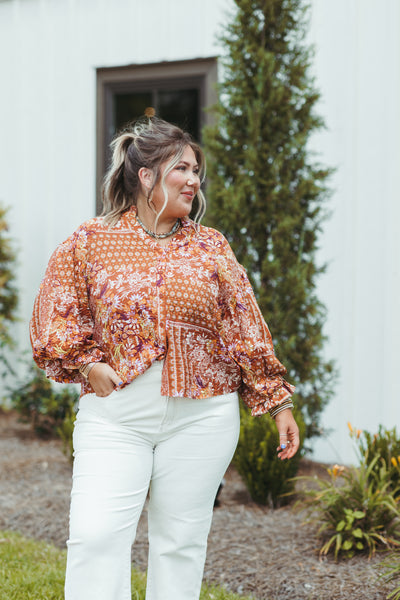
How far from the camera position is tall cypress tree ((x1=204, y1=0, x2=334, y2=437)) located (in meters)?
5.11

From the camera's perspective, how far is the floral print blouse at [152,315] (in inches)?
93.4

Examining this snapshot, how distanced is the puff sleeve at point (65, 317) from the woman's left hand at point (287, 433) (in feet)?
2.21

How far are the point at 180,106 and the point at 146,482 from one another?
5.23m

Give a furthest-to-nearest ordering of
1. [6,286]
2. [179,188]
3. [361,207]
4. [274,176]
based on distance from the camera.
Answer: [6,286] < [361,207] < [274,176] < [179,188]

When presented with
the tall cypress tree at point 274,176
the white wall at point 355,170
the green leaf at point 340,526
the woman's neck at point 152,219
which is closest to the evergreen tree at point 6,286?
the white wall at point 355,170

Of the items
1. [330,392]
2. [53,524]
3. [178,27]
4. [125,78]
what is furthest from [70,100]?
[53,524]

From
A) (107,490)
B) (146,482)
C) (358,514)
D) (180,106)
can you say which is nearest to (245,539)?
(358,514)

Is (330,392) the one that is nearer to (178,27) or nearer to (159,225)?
(159,225)

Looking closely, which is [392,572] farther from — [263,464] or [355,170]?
[355,170]

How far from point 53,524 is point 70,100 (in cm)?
459

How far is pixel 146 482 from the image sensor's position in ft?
7.80

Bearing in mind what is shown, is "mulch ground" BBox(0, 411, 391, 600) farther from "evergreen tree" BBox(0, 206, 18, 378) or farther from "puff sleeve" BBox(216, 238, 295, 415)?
"evergreen tree" BBox(0, 206, 18, 378)

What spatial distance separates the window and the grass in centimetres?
378

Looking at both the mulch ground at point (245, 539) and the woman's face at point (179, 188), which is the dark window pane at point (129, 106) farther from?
the woman's face at point (179, 188)
